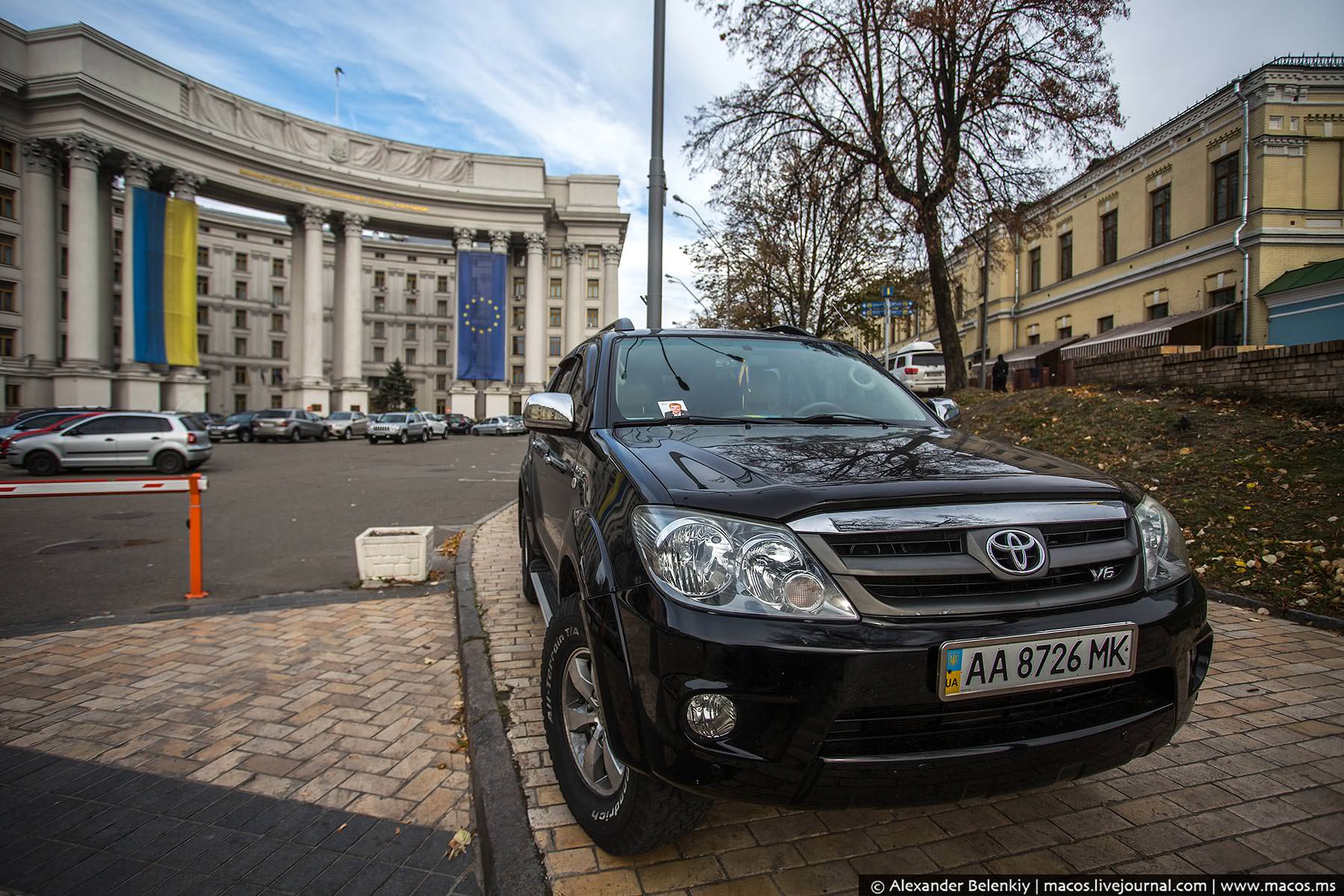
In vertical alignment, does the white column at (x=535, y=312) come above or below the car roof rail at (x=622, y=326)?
above

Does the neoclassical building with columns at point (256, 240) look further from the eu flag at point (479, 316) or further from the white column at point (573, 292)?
the eu flag at point (479, 316)

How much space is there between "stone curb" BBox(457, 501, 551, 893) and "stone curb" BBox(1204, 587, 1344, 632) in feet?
14.5

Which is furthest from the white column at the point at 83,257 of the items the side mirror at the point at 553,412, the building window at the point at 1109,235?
the building window at the point at 1109,235

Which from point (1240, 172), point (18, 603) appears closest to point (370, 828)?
point (18, 603)

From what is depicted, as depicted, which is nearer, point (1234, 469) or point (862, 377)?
point (862, 377)

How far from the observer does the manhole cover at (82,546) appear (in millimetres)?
7648

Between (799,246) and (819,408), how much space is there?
730 inches

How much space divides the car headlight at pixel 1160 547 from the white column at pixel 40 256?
2120 inches

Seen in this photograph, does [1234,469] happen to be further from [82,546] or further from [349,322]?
[349,322]

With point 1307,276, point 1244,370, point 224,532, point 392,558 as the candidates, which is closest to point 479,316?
point 224,532

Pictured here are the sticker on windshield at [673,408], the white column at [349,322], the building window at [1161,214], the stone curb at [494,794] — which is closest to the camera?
the stone curb at [494,794]

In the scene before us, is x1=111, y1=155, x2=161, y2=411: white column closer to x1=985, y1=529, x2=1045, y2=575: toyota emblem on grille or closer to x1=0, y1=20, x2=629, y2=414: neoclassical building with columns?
x1=0, y1=20, x2=629, y2=414: neoclassical building with columns

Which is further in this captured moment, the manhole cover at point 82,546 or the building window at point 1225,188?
the building window at point 1225,188

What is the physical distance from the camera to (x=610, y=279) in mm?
72625
